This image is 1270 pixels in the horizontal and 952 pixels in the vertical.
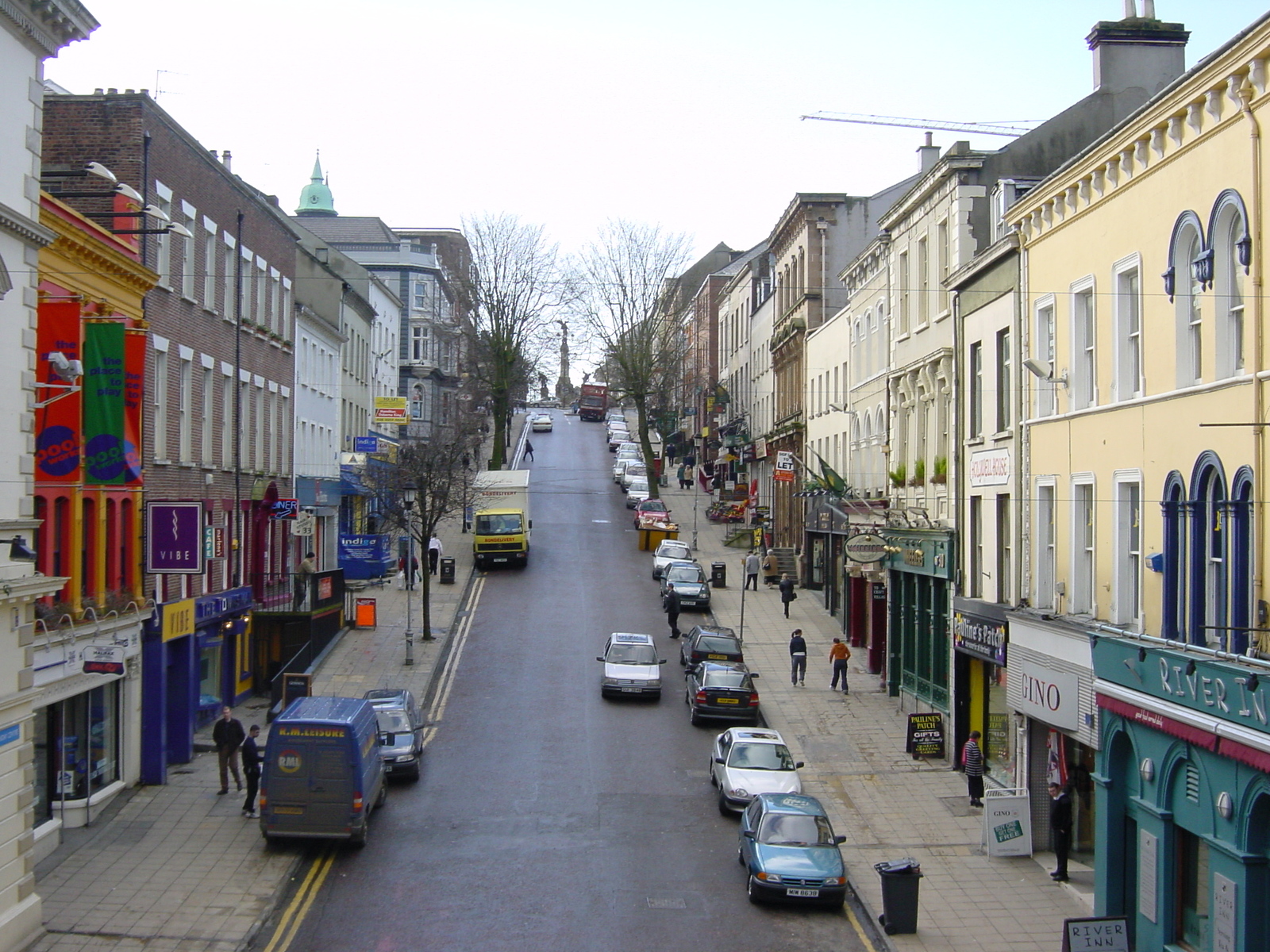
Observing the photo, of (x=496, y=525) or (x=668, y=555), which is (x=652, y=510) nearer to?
(x=668, y=555)

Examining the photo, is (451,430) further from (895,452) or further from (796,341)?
(895,452)

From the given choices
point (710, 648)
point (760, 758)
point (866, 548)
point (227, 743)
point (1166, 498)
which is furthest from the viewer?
point (710, 648)

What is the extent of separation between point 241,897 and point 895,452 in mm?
21696

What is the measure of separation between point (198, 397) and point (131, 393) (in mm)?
9287

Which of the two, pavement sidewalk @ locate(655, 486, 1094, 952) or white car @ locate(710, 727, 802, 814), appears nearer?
pavement sidewalk @ locate(655, 486, 1094, 952)

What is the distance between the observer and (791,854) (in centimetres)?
1817

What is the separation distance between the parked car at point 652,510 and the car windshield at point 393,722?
33.2m

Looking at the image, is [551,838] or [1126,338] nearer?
[1126,338]

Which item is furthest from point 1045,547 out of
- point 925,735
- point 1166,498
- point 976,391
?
point 925,735

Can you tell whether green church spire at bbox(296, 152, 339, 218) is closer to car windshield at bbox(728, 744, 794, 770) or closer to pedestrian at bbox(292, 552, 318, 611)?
pedestrian at bbox(292, 552, 318, 611)

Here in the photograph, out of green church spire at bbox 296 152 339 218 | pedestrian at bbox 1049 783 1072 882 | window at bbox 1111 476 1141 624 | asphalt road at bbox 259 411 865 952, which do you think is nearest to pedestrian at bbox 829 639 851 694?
asphalt road at bbox 259 411 865 952

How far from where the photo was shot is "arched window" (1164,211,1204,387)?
15773 mm

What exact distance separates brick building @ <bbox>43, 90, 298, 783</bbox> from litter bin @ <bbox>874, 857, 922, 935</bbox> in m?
15.0

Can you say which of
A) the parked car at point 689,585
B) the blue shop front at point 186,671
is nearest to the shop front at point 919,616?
the parked car at point 689,585
